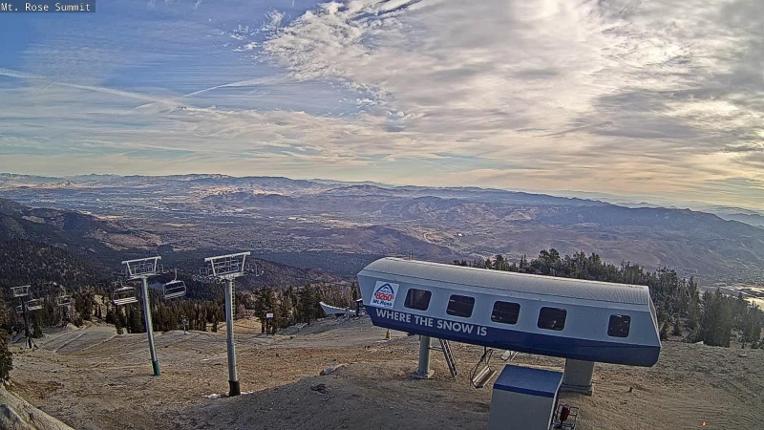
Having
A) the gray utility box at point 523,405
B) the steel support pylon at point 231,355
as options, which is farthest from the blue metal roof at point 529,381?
the steel support pylon at point 231,355

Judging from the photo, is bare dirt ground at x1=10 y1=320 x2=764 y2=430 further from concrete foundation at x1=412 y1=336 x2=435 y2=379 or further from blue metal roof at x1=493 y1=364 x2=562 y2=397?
blue metal roof at x1=493 y1=364 x2=562 y2=397

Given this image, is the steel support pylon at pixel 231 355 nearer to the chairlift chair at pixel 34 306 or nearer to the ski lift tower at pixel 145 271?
the ski lift tower at pixel 145 271

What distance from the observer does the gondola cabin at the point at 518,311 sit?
1742cm

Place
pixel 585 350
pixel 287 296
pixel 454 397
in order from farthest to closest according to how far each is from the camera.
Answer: pixel 287 296, pixel 454 397, pixel 585 350

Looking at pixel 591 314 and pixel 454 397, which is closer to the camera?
pixel 591 314

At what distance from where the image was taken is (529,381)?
16688 mm

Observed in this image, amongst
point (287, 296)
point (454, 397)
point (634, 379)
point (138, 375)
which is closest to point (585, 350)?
point (454, 397)

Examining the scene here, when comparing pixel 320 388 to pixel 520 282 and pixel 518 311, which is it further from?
pixel 520 282

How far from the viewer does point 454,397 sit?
20469 mm

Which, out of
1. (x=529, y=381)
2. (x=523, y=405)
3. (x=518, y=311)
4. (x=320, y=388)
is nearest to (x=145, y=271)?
(x=320, y=388)

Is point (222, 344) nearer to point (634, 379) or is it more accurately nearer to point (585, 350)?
point (634, 379)

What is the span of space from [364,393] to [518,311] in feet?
19.8

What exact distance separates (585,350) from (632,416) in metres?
3.92

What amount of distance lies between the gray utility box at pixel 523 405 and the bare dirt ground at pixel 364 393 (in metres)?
1.75
